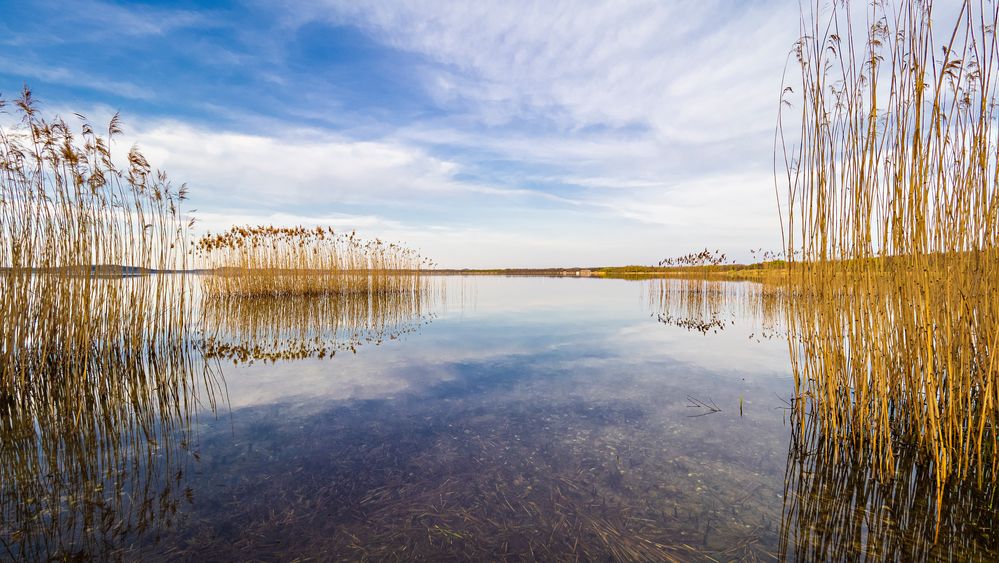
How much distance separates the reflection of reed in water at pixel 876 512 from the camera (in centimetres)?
229

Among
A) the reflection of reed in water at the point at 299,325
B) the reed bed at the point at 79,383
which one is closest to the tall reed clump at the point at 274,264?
the reflection of reed in water at the point at 299,325

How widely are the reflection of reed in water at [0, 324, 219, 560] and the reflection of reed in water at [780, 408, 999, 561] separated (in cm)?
380

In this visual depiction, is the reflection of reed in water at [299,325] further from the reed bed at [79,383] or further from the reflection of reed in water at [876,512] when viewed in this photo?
the reflection of reed in water at [876,512]

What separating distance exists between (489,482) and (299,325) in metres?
8.51

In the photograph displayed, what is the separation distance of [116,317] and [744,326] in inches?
468

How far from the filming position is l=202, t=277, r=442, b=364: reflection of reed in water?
24.6 feet

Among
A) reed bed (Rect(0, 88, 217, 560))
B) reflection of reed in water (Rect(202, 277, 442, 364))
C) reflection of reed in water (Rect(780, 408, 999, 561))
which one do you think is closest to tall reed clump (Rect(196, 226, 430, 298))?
reflection of reed in water (Rect(202, 277, 442, 364))

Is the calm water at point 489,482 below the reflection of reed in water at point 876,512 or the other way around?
the other way around

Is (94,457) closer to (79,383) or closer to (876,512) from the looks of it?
(79,383)

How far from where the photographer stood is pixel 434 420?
4234 millimetres

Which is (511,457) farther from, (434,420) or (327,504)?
(327,504)

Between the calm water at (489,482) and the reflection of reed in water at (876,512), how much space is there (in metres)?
0.01

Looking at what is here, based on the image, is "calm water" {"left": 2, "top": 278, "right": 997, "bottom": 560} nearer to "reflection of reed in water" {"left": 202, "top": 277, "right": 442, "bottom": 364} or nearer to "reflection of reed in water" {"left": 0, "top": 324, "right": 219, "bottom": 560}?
"reflection of reed in water" {"left": 0, "top": 324, "right": 219, "bottom": 560}

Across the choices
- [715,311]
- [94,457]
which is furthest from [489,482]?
[715,311]
